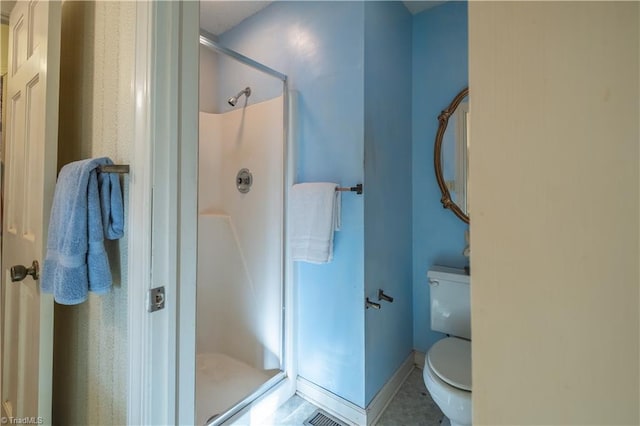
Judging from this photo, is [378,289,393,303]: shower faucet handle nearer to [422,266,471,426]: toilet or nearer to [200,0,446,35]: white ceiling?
[422,266,471,426]: toilet

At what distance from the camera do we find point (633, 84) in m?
0.26

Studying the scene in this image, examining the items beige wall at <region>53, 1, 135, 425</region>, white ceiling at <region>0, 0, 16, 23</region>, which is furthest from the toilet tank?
white ceiling at <region>0, 0, 16, 23</region>

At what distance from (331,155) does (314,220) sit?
37 centimetres

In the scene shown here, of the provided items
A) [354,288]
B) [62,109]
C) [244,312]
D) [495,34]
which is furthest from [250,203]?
[495,34]

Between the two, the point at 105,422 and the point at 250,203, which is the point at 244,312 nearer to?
the point at 250,203

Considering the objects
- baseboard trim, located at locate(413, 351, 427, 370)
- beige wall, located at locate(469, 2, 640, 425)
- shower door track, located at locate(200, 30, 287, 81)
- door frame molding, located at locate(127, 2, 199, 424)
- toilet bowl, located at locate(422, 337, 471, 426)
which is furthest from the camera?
baseboard trim, located at locate(413, 351, 427, 370)

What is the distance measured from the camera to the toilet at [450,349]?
1.18 meters

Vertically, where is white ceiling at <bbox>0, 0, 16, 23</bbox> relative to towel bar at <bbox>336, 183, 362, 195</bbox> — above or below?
above

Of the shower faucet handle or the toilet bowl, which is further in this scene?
the shower faucet handle

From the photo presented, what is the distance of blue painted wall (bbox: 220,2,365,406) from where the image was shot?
57.3 inches

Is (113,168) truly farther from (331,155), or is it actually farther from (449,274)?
(449,274)

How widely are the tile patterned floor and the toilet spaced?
0.09 metres

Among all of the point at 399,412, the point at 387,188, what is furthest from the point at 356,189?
the point at 399,412

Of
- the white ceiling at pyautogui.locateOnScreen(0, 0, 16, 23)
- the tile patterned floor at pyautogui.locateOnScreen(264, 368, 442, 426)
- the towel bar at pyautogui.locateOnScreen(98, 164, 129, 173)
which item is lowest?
the tile patterned floor at pyautogui.locateOnScreen(264, 368, 442, 426)
